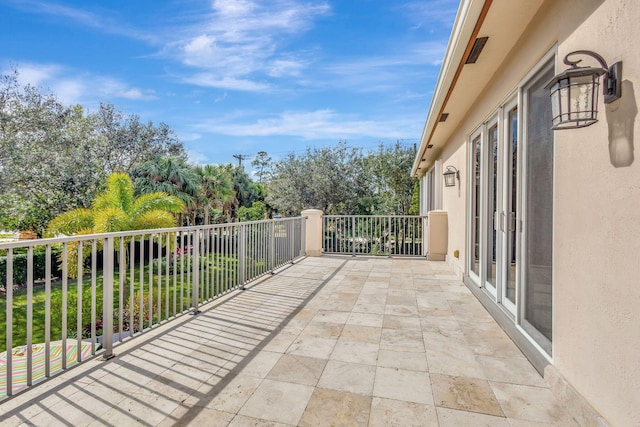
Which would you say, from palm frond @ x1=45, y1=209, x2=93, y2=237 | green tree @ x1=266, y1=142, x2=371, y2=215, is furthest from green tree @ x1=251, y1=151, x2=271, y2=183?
palm frond @ x1=45, y1=209, x2=93, y2=237

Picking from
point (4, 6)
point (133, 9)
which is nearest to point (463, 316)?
point (133, 9)

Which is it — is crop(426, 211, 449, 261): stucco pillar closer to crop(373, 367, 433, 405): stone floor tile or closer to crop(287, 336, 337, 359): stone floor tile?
crop(287, 336, 337, 359): stone floor tile

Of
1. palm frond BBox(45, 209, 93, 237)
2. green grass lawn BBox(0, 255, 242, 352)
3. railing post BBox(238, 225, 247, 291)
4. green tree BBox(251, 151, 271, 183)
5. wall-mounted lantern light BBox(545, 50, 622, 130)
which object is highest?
green tree BBox(251, 151, 271, 183)

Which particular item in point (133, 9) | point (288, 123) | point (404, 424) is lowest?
point (404, 424)

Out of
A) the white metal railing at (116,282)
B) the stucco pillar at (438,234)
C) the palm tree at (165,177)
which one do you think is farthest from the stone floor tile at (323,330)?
the palm tree at (165,177)

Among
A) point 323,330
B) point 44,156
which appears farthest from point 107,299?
point 44,156

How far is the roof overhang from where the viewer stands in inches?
97.7

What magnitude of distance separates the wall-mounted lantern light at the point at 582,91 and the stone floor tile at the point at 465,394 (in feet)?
5.38

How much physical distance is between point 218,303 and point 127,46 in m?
13.1

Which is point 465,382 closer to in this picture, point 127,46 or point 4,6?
point 4,6

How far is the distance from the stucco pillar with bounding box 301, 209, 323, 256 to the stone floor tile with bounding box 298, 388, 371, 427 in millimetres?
5716

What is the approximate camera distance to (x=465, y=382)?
7.32 feet

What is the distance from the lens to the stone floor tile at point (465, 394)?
194cm

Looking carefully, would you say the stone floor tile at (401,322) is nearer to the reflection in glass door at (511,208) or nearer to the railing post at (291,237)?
the reflection in glass door at (511,208)
